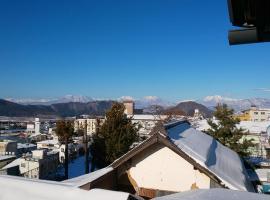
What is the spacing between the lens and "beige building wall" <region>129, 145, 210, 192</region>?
27.7ft

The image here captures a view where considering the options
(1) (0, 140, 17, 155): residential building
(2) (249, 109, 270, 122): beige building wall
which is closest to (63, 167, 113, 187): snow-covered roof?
(1) (0, 140, 17, 155): residential building

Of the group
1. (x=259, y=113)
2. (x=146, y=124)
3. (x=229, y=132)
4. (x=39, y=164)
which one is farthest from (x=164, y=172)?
(x=259, y=113)

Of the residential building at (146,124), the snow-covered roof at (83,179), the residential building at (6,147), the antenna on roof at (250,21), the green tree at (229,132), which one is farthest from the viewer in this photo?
the residential building at (6,147)

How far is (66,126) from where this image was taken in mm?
34500

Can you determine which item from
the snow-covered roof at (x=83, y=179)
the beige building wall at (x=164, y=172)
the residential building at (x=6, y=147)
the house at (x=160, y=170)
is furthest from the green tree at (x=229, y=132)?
the residential building at (x=6, y=147)

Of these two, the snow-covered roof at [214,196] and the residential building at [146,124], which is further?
the residential building at [146,124]

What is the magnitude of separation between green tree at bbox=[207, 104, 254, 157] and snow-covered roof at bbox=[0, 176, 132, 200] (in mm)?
19874

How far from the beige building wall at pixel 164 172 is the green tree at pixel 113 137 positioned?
16.2 meters

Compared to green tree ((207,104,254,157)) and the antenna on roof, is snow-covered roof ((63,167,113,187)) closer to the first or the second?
the antenna on roof

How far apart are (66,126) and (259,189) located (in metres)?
24.6

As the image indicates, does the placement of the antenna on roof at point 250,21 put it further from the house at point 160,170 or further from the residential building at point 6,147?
the residential building at point 6,147

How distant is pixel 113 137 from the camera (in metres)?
25.5

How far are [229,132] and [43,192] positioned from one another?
67.6 feet

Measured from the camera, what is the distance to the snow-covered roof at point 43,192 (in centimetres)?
331
